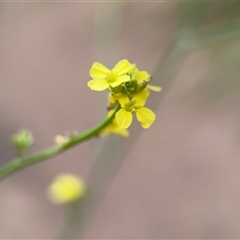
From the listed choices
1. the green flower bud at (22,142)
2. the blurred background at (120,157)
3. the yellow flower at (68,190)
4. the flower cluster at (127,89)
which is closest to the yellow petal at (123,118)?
the flower cluster at (127,89)

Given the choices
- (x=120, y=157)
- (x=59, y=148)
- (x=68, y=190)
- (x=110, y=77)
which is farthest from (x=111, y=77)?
(x=120, y=157)

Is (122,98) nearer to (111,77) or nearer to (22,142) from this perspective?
(111,77)

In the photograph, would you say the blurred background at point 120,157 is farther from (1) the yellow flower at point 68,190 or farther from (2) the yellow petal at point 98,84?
(2) the yellow petal at point 98,84

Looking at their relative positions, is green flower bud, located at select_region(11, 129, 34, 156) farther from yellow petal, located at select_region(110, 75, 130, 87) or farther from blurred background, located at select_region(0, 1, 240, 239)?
blurred background, located at select_region(0, 1, 240, 239)

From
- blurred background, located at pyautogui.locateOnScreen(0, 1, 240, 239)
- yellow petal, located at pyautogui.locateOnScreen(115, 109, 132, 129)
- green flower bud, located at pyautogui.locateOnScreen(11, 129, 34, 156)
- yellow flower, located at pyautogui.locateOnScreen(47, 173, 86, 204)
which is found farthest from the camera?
blurred background, located at pyautogui.locateOnScreen(0, 1, 240, 239)

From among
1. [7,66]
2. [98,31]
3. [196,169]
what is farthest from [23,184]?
[98,31]

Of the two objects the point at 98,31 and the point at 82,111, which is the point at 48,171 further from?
the point at 98,31

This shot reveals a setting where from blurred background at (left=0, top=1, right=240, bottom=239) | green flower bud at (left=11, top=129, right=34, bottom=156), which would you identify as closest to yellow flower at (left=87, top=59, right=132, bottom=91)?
green flower bud at (left=11, top=129, right=34, bottom=156)
